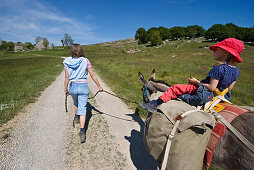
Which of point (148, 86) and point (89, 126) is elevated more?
point (148, 86)

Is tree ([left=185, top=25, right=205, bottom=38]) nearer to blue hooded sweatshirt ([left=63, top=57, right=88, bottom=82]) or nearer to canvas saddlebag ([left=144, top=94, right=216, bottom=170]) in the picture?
blue hooded sweatshirt ([left=63, top=57, right=88, bottom=82])

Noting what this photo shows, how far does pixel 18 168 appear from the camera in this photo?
9.65 feet

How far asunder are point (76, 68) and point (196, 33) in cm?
13145

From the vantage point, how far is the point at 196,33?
360 ft

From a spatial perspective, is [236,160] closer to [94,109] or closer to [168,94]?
[168,94]

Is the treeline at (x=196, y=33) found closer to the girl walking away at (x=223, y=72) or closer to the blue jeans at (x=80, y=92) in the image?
the blue jeans at (x=80, y=92)

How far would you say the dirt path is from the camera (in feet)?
10.3

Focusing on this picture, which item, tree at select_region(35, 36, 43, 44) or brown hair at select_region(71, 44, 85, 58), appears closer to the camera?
brown hair at select_region(71, 44, 85, 58)

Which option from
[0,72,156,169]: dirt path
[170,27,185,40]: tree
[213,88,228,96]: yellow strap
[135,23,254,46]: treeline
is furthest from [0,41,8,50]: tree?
[213,88,228,96]: yellow strap

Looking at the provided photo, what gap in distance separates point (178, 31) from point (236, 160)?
118746 millimetres

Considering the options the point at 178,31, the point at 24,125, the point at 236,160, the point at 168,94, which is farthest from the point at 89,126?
the point at 178,31

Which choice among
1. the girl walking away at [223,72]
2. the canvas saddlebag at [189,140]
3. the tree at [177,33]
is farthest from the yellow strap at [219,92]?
the tree at [177,33]

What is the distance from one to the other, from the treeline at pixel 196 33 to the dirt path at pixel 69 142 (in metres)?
79.2

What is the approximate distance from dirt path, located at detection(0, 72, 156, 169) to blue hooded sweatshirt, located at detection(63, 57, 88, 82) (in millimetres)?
Result: 1991
